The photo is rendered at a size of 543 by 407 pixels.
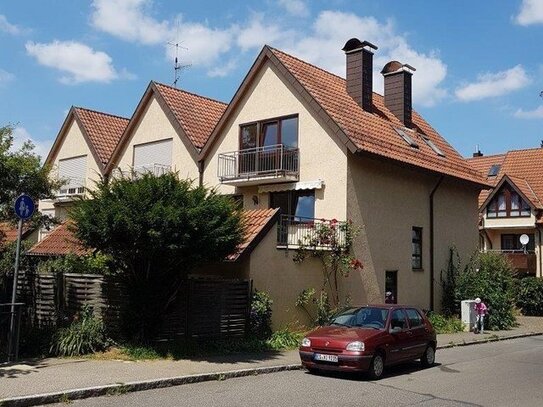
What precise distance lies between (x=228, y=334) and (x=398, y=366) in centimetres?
400

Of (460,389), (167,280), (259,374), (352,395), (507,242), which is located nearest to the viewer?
(352,395)

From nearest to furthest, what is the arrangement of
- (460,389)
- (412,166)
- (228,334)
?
1. (460,389)
2. (228,334)
3. (412,166)

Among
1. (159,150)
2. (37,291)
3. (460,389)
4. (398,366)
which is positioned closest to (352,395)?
(460,389)

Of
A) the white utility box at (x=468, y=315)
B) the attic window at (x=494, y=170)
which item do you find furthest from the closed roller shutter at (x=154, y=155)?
the attic window at (x=494, y=170)

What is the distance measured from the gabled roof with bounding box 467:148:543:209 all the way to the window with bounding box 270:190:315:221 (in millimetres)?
18882

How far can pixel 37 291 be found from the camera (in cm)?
1555

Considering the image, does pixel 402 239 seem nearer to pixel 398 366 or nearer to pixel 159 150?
pixel 398 366

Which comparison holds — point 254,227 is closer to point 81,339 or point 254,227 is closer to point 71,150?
point 81,339

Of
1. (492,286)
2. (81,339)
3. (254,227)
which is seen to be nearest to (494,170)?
(492,286)

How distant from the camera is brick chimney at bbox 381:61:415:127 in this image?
25.5 m

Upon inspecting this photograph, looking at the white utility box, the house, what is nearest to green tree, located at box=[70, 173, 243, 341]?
the house

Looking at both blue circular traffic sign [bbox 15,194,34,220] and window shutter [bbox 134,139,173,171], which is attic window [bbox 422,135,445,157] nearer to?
window shutter [bbox 134,139,173,171]

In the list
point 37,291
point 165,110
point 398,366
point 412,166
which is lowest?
point 398,366

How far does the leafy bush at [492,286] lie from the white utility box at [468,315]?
1119mm
